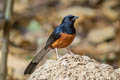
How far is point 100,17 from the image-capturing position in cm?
1508

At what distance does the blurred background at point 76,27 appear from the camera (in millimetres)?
12086

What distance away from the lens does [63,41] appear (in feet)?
22.4

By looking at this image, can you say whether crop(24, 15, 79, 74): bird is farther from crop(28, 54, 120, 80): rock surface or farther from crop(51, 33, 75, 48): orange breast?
crop(28, 54, 120, 80): rock surface

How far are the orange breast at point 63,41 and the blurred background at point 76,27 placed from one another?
3.89m

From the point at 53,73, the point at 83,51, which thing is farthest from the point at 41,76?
the point at 83,51

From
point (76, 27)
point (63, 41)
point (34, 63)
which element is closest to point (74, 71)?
point (63, 41)

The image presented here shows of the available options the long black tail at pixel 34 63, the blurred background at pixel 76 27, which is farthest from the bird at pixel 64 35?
the blurred background at pixel 76 27

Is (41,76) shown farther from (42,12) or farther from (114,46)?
(42,12)

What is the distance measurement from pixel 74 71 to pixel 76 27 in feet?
27.9

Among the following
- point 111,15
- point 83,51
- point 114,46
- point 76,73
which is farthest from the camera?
point 111,15

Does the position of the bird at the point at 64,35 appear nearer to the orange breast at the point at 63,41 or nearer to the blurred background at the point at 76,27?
the orange breast at the point at 63,41

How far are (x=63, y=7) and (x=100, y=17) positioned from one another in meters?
1.29

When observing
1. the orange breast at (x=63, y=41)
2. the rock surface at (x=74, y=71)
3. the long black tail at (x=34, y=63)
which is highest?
the orange breast at (x=63, y=41)

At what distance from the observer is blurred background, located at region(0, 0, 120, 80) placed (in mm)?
12086
